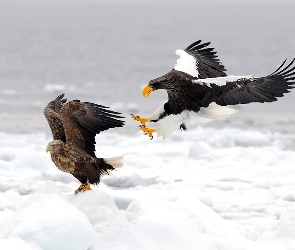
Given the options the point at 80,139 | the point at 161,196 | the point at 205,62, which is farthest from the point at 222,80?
the point at 161,196

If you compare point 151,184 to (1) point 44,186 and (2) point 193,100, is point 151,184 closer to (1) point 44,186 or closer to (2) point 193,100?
(2) point 193,100

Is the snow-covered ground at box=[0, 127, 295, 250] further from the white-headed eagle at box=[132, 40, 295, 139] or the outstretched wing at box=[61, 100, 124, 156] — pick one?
the white-headed eagle at box=[132, 40, 295, 139]

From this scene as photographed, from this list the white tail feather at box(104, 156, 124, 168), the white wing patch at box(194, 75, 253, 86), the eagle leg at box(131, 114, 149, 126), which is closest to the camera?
the white tail feather at box(104, 156, 124, 168)

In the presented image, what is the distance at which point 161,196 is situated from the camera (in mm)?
8781

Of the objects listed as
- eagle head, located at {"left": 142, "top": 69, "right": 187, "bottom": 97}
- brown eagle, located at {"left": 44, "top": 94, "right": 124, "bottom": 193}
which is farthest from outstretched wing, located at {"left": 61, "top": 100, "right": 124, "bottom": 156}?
eagle head, located at {"left": 142, "top": 69, "right": 187, "bottom": 97}

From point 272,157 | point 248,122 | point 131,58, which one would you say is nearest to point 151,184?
point 272,157

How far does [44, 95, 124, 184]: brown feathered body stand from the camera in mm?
5348

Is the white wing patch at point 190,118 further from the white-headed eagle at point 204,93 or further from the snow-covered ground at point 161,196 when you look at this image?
the snow-covered ground at point 161,196

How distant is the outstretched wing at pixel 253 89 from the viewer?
6203 millimetres

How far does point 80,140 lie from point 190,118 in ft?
4.09

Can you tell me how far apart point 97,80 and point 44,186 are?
18.8 meters

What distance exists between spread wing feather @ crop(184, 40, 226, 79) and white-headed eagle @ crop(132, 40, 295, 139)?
1.14 ft

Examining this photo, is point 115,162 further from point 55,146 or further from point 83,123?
point 55,146

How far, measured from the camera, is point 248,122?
15.9 meters
